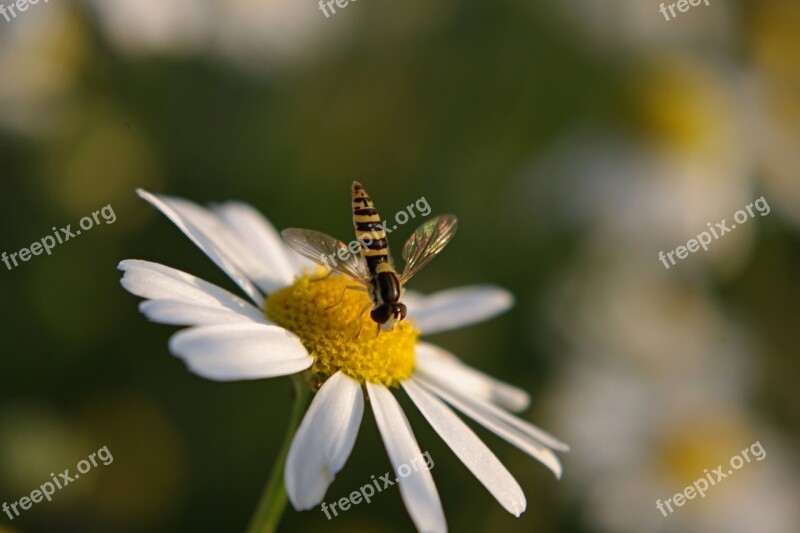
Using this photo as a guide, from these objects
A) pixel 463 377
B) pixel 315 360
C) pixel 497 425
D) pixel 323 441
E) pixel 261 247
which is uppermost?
pixel 261 247

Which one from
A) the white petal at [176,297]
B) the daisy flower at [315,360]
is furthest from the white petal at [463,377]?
the white petal at [176,297]

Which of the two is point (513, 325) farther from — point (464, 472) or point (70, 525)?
point (70, 525)

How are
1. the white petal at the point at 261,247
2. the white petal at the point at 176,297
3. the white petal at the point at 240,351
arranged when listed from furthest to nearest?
the white petal at the point at 261,247 → the white petal at the point at 176,297 → the white petal at the point at 240,351

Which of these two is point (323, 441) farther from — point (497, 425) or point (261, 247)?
point (261, 247)

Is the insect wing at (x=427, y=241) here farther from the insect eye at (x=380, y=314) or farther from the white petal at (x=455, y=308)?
the insect eye at (x=380, y=314)

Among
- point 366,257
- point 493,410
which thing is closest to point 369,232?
point 366,257

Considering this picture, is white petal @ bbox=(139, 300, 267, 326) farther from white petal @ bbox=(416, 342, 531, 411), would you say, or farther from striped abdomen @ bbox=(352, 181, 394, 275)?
white petal @ bbox=(416, 342, 531, 411)
